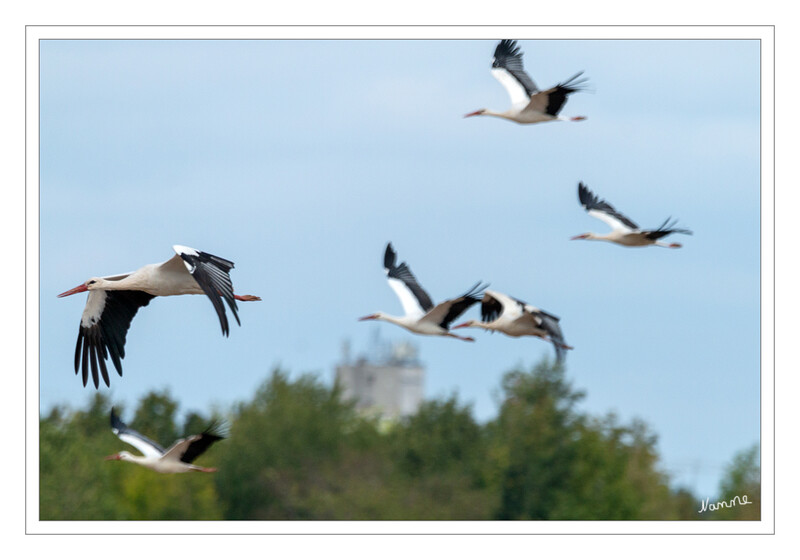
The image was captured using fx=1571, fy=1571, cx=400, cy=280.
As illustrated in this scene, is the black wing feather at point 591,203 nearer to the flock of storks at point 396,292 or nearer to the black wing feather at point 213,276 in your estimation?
the flock of storks at point 396,292

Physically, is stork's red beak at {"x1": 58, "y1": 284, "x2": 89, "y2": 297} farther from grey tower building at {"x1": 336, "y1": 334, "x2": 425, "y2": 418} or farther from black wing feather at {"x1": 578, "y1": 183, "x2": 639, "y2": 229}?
grey tower building at {"x1": 336, "y1": 334, "x2": 425, "y2": 418}

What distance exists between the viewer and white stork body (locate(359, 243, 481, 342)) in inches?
715

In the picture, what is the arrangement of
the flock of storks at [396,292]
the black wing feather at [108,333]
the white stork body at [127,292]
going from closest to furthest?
the white stork body at [127,292]
the flock of storks at [396,292]
the black wing feather at [108,333]

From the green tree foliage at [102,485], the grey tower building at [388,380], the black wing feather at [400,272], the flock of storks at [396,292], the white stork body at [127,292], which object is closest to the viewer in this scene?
the white stork body at [127,292]

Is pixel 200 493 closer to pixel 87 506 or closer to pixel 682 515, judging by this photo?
pixel 87 506

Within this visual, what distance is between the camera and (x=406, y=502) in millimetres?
43812

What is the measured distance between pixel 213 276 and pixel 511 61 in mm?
6393

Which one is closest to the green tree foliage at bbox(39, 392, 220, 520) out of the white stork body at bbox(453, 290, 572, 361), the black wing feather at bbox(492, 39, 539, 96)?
the black wing feather at bbox(492, 39, 539, 96)

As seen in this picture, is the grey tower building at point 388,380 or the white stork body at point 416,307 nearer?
the white stork body at point 416,307

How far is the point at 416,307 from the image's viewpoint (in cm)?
1891

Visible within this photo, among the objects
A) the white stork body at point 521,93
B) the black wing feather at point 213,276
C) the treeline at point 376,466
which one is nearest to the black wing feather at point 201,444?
the black wing feather at point 213,276

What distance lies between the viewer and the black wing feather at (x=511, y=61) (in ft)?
65.5

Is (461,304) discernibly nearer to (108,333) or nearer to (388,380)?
(108,333)
